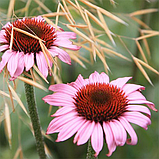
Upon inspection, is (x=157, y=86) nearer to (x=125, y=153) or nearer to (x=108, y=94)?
(x=125, y=153)

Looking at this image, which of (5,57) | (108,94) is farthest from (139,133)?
(5,57)

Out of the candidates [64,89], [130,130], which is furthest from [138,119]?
[64,89]

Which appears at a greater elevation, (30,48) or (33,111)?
(30,48)

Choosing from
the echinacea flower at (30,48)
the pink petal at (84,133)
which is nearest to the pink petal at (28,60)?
the echinacea flower at (30,48)

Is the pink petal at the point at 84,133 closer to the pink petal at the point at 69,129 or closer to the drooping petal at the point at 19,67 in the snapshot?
the pink petal at the point at 69,129

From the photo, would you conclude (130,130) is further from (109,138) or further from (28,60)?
(28,60)

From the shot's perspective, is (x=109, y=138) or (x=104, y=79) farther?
(x=104, y=79)
